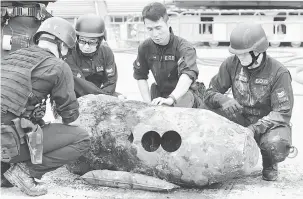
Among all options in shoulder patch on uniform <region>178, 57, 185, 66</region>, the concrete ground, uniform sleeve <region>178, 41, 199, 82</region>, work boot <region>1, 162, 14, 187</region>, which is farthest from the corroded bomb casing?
shoulder patch on uniform <region>178, 57, 185, 66</region>

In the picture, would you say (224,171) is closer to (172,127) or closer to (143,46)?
(172,127)

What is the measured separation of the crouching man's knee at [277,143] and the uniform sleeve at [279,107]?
0.06 m

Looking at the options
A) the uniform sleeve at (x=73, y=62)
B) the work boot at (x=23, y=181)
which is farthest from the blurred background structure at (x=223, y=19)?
the work boot at (x=23, y=181)


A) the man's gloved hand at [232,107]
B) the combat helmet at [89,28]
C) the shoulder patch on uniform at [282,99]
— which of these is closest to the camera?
the shoulder patch on uniform at [282,99]

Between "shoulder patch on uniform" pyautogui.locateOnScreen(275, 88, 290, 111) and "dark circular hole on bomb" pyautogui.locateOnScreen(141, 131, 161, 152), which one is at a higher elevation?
"shoulder patch on uniform" pyautogui.locateOnScreen(275, 88, 290, 111)

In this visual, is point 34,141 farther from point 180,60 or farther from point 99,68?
point 99,68

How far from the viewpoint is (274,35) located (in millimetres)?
14906

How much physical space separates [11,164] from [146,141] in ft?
3.48

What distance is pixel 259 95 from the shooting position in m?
4.80

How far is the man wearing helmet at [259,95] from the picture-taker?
458cm

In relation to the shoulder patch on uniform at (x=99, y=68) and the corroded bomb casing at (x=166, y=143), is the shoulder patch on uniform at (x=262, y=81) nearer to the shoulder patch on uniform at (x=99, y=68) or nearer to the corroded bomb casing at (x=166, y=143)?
the corroded bomb casing at (x=166, y=143)

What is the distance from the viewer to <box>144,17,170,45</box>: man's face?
5.20m

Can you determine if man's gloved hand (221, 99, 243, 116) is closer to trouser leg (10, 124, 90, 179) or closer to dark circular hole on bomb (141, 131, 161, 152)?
dark circular hole on bomb (141, 131, 161, 152)

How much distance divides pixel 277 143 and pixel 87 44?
2.29m
